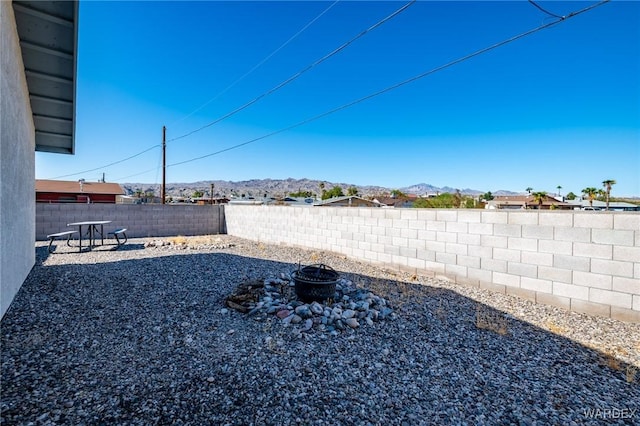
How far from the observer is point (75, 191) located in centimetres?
2605

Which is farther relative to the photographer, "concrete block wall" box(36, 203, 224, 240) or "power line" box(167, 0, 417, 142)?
"concrete block wall" box(36, 203, 224, 240)

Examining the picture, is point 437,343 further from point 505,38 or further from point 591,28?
point 591,28

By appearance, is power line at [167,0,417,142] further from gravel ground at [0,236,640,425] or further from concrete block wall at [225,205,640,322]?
gravel ground at [0,236,640,425]

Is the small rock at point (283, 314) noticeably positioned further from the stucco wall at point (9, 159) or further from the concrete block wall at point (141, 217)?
the concrete block wall at point (141, 217)

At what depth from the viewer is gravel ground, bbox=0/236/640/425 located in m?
1.91

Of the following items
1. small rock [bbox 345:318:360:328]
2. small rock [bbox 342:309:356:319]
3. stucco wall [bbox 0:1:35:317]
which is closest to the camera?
stucco wall [bbox 0:1:35:317]

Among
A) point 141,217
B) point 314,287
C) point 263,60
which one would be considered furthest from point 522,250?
point 141,217

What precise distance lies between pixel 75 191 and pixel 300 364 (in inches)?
1313

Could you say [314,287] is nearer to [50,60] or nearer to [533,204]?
[50,60]

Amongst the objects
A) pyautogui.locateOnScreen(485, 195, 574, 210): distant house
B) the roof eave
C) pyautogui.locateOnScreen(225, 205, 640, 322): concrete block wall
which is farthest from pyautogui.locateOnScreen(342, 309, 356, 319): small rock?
pyautogui.locateOnScreen(485, 195, 574, 210): distant house

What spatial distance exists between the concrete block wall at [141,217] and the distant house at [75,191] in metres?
17.5

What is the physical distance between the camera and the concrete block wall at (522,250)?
12.2 ft

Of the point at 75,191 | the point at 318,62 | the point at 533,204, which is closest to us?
the point at 318,62

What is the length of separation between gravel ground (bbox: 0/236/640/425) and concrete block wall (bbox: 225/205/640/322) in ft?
1.12
